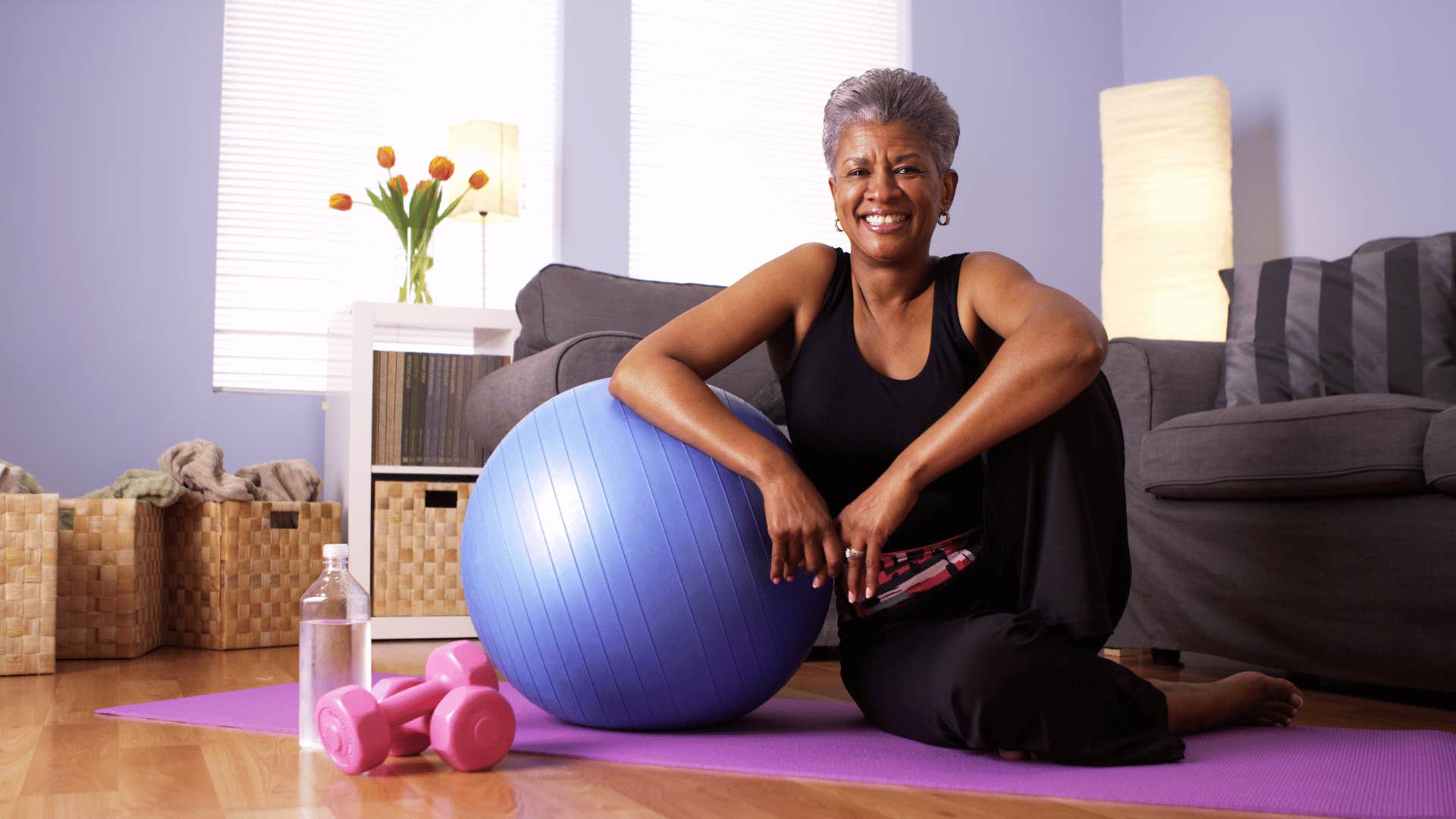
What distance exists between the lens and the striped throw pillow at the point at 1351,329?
2754 mm

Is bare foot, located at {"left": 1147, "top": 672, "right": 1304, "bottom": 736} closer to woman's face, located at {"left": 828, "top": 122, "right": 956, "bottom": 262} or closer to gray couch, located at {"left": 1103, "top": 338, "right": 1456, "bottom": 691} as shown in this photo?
gray couch, located at {"left": 1103, "top": 338, "right": 1456, "bottom": 691}

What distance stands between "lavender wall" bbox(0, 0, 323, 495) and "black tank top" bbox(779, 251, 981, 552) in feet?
9.08

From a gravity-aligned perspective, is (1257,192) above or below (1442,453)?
above

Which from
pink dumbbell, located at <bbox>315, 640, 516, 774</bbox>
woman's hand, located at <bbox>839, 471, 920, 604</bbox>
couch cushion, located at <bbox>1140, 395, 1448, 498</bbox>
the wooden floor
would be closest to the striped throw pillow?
couch cushion, located at <bbox>1140, 395, 1448, 498</bbox>

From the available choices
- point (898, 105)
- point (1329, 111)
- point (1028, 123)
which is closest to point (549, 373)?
point (898, 105)

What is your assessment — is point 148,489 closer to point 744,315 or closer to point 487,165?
point 487,165

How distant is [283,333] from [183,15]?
42.7 inches

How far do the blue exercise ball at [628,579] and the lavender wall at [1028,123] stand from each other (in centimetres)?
366

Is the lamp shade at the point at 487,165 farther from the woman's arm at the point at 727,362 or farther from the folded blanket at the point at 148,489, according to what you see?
the woman's arm at the point at 727,362

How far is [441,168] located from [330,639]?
7.21 ft

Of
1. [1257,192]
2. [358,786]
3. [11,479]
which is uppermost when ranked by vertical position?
[1257,192]

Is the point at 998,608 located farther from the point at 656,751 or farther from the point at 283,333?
the point at 283,333

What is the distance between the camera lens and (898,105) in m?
1.77

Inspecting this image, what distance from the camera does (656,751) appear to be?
1596 millimetres
